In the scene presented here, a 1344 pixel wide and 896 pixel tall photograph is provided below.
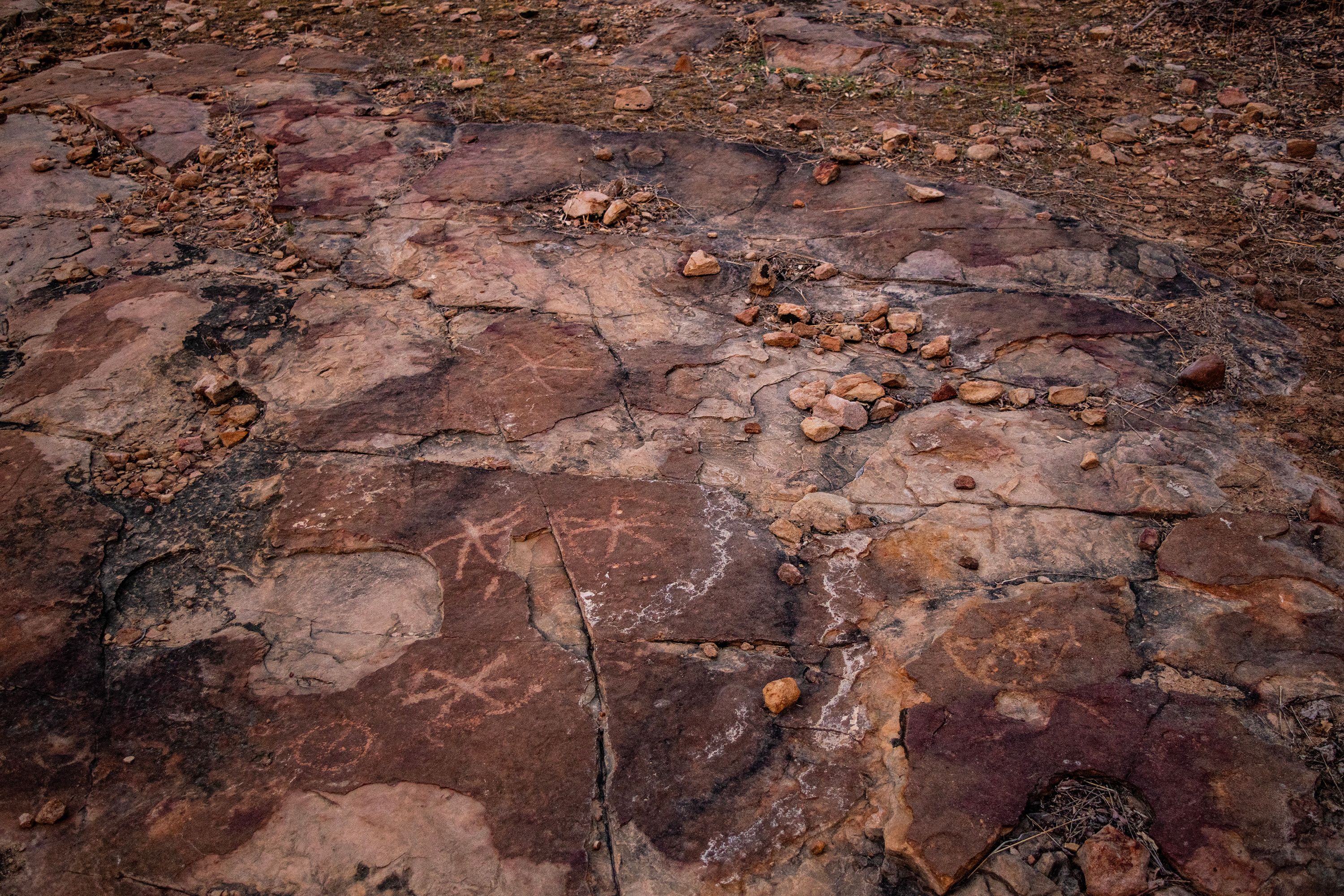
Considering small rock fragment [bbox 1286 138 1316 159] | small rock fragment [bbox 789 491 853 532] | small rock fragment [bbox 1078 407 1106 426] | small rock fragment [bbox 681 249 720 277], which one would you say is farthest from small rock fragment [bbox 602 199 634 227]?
small rock fragment [bbox 1286 138 1316 159]

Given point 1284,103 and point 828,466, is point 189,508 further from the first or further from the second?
point 1284,103

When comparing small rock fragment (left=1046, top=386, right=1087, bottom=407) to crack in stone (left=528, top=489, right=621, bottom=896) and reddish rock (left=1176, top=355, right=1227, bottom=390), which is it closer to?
reddish rock (left=1176, top=355, right=1227, bottom=390)

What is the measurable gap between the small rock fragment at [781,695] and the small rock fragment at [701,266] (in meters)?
1.60

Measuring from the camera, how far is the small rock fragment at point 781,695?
161 centimetres

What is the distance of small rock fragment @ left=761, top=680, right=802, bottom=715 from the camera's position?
1611 mm

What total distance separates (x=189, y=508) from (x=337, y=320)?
0.83 metres

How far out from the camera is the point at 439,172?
3377 millimetres

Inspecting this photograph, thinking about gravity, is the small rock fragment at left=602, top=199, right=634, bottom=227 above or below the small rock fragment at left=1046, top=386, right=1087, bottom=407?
above

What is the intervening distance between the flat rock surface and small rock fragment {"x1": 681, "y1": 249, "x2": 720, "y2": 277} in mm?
40

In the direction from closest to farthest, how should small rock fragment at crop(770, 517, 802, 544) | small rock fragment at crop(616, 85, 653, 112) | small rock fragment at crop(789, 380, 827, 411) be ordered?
small rock fragment at crop(770, 517, 802, 544) < small rock fragment at crop(789, 380, 827, 411) < small rock fragment at crop(616, 85, 653, 112)

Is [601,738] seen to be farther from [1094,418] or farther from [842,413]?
[1094,418]

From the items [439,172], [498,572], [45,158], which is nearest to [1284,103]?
[439,172]

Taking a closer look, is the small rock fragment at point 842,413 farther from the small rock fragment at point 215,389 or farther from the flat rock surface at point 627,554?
the small rock fragment at point 215,389

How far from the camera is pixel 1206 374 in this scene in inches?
89.8
